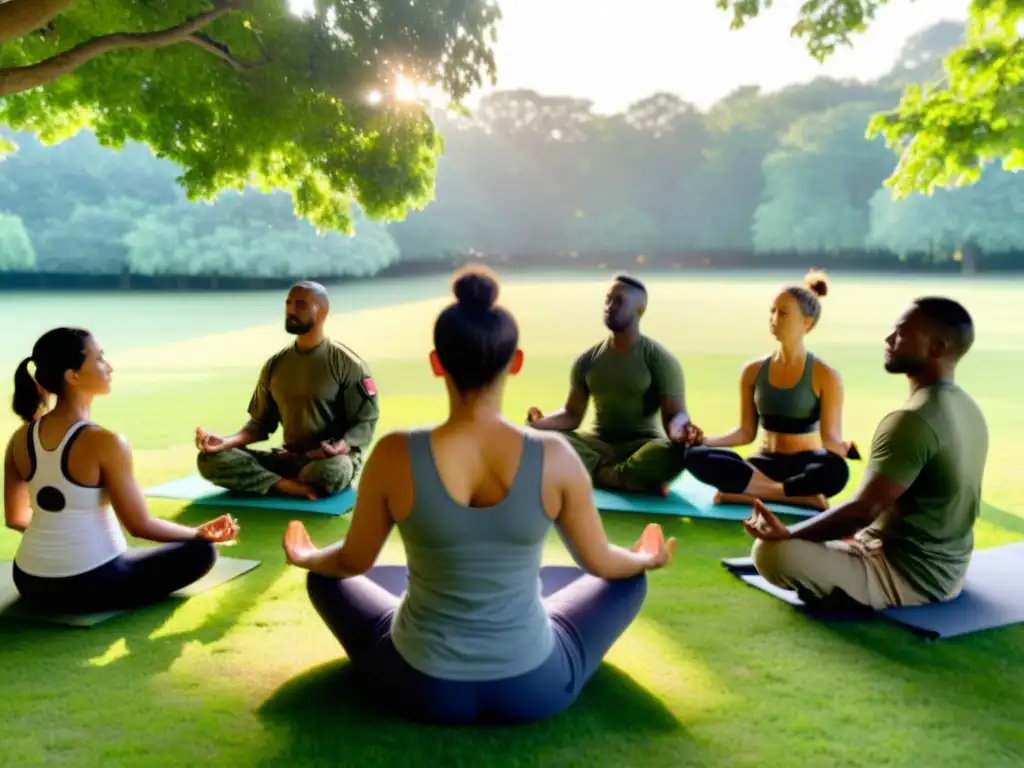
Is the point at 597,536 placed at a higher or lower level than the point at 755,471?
higher

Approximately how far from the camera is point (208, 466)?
583 centimetres

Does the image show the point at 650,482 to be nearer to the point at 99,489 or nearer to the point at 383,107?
the point at 99,489

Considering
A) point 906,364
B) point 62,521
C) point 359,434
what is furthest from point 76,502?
point 906,364

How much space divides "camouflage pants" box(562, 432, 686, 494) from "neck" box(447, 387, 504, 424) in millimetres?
3262

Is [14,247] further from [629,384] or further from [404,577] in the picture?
[404,577]

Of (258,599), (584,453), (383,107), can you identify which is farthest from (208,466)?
(383,107)

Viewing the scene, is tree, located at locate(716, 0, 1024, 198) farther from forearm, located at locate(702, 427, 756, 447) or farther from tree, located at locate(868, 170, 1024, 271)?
tree, located at locate(868, 170, 1024, 271)

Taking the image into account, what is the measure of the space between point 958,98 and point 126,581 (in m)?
7.04

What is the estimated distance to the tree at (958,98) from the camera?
6621mm

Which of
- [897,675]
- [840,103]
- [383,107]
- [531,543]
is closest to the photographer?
[531,543]

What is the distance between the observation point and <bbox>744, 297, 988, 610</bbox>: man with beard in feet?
11.6

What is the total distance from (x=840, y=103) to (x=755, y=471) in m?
38.9

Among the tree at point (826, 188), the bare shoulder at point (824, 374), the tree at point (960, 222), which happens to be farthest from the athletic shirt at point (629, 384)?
the tree at point (826, 188)

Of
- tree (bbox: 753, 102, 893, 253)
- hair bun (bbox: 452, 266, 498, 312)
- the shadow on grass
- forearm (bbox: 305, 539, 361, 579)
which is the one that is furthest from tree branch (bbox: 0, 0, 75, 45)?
tree (bbox: 753, 102, 893, 253)
